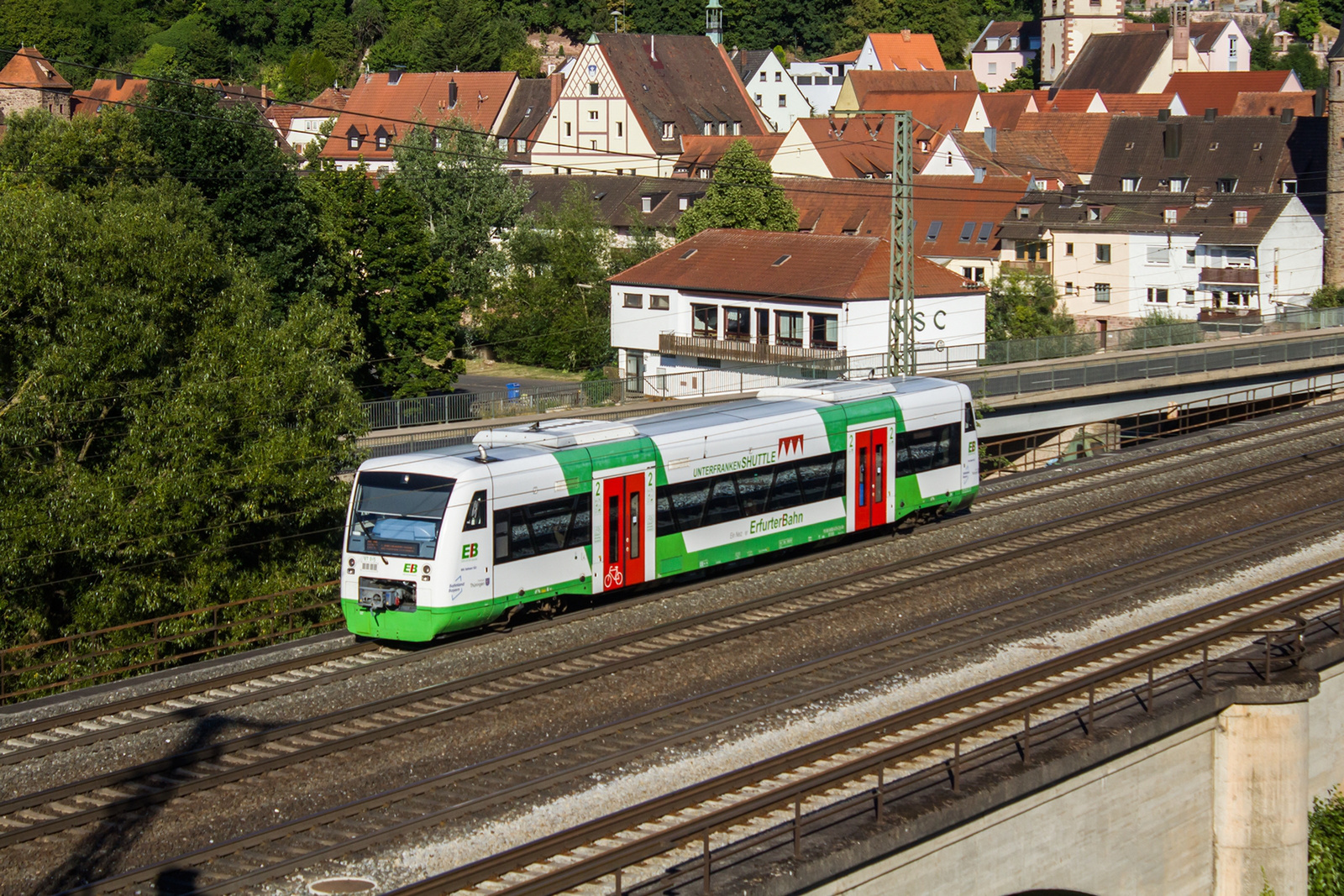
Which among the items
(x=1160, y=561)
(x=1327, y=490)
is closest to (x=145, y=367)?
(x=1160, y=561)

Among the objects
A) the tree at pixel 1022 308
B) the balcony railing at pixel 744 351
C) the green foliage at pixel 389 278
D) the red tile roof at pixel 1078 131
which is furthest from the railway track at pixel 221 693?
the red tile roof at pixel 1078 131

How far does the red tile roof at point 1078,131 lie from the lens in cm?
8156

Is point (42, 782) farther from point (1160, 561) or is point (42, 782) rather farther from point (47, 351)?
point (1160, 561)

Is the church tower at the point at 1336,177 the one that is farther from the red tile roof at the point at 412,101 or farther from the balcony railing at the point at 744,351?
the red tile roof at the point at 412,101

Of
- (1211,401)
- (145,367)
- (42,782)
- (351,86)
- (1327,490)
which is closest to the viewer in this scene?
(42,782)

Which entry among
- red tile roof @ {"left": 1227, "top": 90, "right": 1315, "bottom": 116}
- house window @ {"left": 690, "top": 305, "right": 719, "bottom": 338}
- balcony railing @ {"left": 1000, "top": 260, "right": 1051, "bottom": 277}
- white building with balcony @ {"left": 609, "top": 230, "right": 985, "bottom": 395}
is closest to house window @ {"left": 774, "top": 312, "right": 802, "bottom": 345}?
white building with balcony @ {"left": 609, "top": 230, "right": 985, "bottom": 395}

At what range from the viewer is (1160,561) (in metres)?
21.8

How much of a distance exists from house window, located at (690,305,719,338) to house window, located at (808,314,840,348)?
14.2 feet

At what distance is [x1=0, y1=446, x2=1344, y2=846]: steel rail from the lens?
12.9m

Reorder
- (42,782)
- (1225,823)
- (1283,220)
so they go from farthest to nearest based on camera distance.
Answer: (1283,220) < (1225,823) < (42,782)

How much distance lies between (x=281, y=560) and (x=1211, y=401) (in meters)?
31.5

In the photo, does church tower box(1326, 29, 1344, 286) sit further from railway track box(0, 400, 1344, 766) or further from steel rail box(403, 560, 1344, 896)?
steel rail box(403, 560, 1344, 896)

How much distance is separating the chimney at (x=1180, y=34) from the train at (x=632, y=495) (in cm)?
9678

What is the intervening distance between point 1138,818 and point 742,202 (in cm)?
4870
